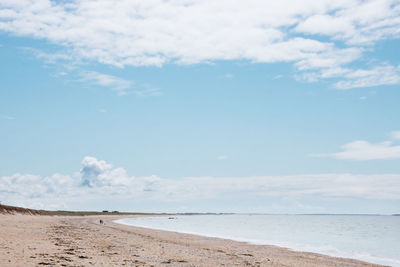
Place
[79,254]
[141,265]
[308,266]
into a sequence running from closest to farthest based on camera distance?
1. [141,265]
2. [79,254]
3. [308,266]

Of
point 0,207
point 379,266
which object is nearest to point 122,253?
point 379,266

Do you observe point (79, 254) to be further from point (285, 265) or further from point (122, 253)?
point (285, 265)

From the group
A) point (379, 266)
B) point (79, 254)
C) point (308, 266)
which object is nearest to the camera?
point (79, 254)

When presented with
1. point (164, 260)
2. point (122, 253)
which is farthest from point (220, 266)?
point (122, 253)

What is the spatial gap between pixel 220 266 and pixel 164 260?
311 cm

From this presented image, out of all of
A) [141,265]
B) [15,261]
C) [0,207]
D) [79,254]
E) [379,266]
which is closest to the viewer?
[15,261]

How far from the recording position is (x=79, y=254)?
67.4 ft

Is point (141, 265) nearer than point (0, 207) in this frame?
Yes

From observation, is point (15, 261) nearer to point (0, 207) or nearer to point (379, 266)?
point (379, 266)

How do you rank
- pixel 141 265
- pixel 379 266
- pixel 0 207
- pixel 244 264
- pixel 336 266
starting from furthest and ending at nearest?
pixel 0 207, pixel 379 266, pixel 336 266, pixel 244 264, pixel 141 265

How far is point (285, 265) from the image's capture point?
23906mm

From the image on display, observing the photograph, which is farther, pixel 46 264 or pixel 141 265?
pixel 141 265

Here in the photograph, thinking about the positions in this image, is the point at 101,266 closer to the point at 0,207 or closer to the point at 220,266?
the point at 220,266

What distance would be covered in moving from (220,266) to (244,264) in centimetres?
241
